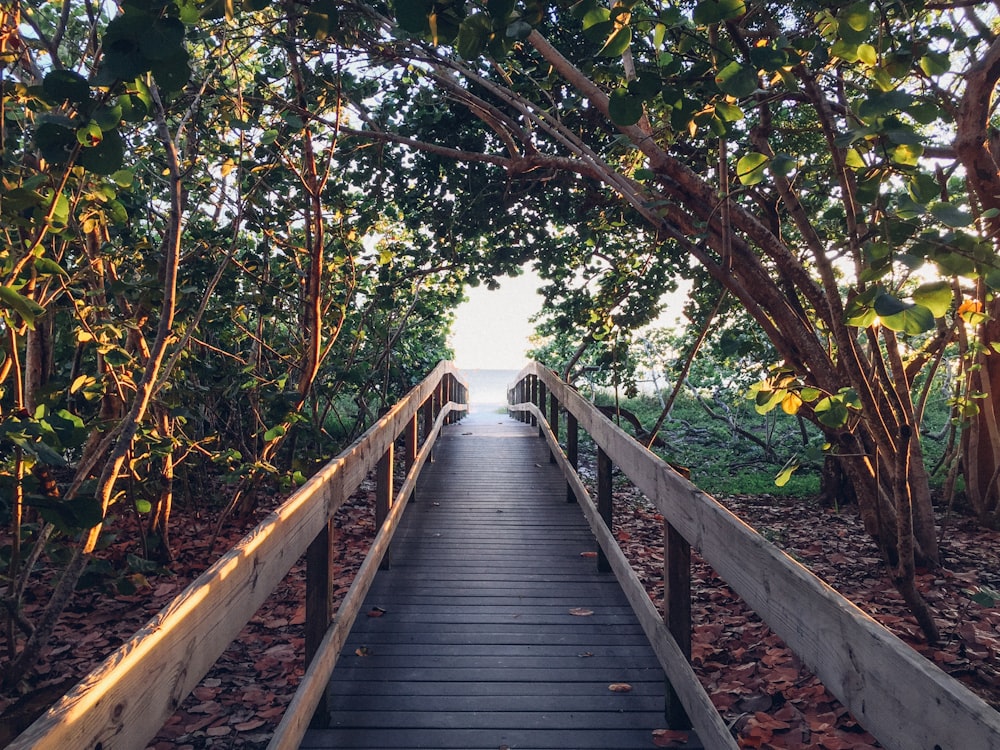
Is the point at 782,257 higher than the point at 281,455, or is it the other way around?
the point at 782,257

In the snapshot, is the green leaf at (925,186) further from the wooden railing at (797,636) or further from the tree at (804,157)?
the wooden railing at (797,636)

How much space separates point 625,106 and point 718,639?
3.46 meters

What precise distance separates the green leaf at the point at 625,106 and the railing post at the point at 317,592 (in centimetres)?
175

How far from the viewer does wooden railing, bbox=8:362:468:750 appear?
1035 millimetres

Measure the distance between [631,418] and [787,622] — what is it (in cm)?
565

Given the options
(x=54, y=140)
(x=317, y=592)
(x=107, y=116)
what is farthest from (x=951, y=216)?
(x=317, y=592)

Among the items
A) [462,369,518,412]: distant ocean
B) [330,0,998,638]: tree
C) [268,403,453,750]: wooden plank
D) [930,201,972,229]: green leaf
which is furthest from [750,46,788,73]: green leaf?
[462,369,518,412]: distant ocean

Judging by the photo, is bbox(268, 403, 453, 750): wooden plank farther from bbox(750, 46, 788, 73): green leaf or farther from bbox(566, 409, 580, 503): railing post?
bbox(566, 409, 580, 503): railing post

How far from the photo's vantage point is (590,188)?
6.18m

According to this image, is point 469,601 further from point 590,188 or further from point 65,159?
point 590,188

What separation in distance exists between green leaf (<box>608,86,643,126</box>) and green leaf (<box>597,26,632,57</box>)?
0.11 m

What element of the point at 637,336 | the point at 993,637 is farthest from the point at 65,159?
the point at 637,336

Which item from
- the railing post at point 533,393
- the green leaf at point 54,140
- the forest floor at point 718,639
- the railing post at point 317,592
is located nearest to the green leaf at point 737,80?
the green leaf at point 54,140

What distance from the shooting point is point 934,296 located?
148 cm
